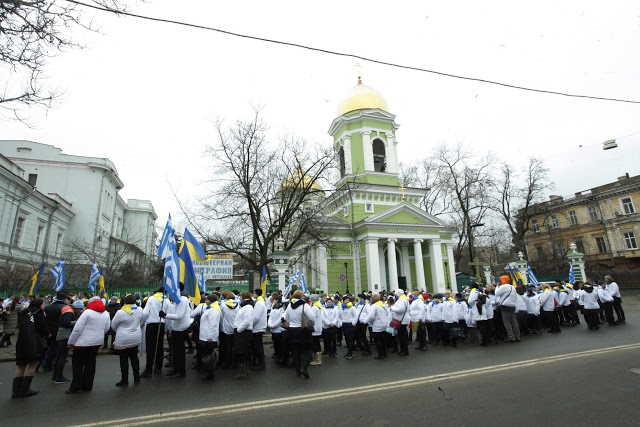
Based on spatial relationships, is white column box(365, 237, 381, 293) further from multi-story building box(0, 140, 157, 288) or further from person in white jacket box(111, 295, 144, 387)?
multi-story building box(0, 140, 157, 288)

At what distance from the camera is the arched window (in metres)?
33.3

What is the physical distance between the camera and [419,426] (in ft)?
13.8

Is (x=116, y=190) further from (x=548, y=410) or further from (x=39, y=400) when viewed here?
(x=548, y=410)

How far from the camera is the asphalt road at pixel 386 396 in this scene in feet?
14.9

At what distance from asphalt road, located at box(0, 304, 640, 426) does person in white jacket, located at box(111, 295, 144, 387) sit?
A: 1.12 feet

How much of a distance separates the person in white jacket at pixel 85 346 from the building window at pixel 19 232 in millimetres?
22641

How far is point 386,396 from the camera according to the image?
5.45 meters

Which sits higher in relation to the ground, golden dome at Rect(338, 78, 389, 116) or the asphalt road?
golden dome at Rect(338, 78, 389, 116)

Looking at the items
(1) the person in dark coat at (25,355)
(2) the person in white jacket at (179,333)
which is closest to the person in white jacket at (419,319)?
(2) the person in white jacket at (179,333)

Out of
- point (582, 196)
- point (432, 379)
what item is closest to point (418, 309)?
point (432, 379)

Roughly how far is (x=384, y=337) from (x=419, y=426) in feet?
16.1

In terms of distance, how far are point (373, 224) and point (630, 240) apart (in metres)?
33.5

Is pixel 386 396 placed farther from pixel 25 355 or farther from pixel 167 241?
pixel 25 355

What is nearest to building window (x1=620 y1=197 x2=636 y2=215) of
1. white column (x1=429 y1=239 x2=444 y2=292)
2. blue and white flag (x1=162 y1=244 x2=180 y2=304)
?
white column (x1=429 y1=239 x2=444 y2=292)
